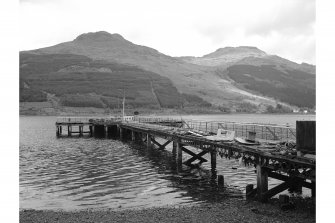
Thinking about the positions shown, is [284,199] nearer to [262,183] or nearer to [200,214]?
[262,183]

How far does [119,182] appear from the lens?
3253cm

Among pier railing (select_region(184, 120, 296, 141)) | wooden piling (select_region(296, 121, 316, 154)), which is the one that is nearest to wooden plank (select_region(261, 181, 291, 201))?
wooden piling (select_region(296, 121, 316, 154))

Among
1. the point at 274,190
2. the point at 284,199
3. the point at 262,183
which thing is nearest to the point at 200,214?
the point at 262,183

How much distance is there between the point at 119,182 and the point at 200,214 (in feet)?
44.7

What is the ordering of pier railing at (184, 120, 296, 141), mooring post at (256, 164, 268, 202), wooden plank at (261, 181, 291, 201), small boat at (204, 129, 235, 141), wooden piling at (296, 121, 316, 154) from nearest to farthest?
wooden piling at (296, 121, 316, 154) → wooden plank at (261, 181, 291, 201) → mooring post at (256, 164, 268, 202) → pier railing at (184, 120, 296, 141) → small boat at (204, 129, 235, 141)

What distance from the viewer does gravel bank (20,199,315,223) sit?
1947 cm

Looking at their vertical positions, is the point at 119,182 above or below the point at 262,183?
below

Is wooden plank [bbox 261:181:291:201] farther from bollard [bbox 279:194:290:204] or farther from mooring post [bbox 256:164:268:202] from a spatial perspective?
bollard [bbox 279:194:290:204]

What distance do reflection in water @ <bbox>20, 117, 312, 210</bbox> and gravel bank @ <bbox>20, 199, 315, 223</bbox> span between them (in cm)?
283

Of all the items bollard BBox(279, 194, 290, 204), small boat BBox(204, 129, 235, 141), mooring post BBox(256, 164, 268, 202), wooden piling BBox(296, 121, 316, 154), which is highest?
wooden piling BBox(296, 121, 316, 154)

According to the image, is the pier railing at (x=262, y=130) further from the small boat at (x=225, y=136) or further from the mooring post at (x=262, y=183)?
the mooring post at (x=262, y=183)

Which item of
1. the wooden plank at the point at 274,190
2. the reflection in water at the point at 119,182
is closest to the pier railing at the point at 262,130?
the reflection in water at the point at 119,182

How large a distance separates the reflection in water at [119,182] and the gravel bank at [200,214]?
2834mm
